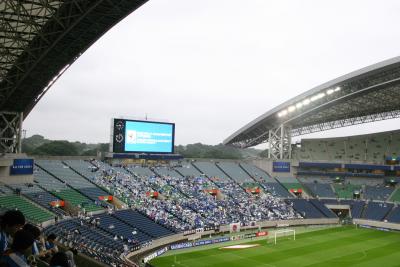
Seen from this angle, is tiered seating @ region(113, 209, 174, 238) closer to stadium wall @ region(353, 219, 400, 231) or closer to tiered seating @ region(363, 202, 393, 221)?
stadium wall @ region(353, 219, 400, 231)

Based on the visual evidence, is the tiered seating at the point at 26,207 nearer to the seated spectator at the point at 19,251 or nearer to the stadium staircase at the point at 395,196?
the seated spectator at the point at 19,251

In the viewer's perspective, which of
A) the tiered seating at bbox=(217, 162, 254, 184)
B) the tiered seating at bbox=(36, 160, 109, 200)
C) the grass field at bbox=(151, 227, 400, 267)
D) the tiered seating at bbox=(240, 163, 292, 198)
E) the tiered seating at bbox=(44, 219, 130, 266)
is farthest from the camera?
the tiered seating at bbox=(217, 162, 254, 184)

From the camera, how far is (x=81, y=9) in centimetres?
2388

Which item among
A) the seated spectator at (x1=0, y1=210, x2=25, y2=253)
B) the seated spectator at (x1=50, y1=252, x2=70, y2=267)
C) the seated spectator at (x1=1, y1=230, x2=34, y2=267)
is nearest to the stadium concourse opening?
the seated spectator at (x1=50, y1=252, x2=70, y2=267)

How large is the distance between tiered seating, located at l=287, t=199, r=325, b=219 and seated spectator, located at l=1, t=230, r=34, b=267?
6177 cm

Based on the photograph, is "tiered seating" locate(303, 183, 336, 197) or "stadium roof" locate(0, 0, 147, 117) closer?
"stadium roof" locate(0, 0, 147, 117)

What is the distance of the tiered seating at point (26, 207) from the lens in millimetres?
36375

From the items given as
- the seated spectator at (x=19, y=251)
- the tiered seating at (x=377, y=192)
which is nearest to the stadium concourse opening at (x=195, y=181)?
the tiered seating at (x=377, y=192)

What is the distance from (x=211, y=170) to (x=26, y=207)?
37135mm

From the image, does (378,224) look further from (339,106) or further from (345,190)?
(339,106)

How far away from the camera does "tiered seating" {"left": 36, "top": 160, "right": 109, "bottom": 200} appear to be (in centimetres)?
4838

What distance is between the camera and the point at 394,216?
62.2 metres

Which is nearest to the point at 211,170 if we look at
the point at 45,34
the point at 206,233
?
the point at 206,233

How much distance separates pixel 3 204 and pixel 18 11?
770 inches
